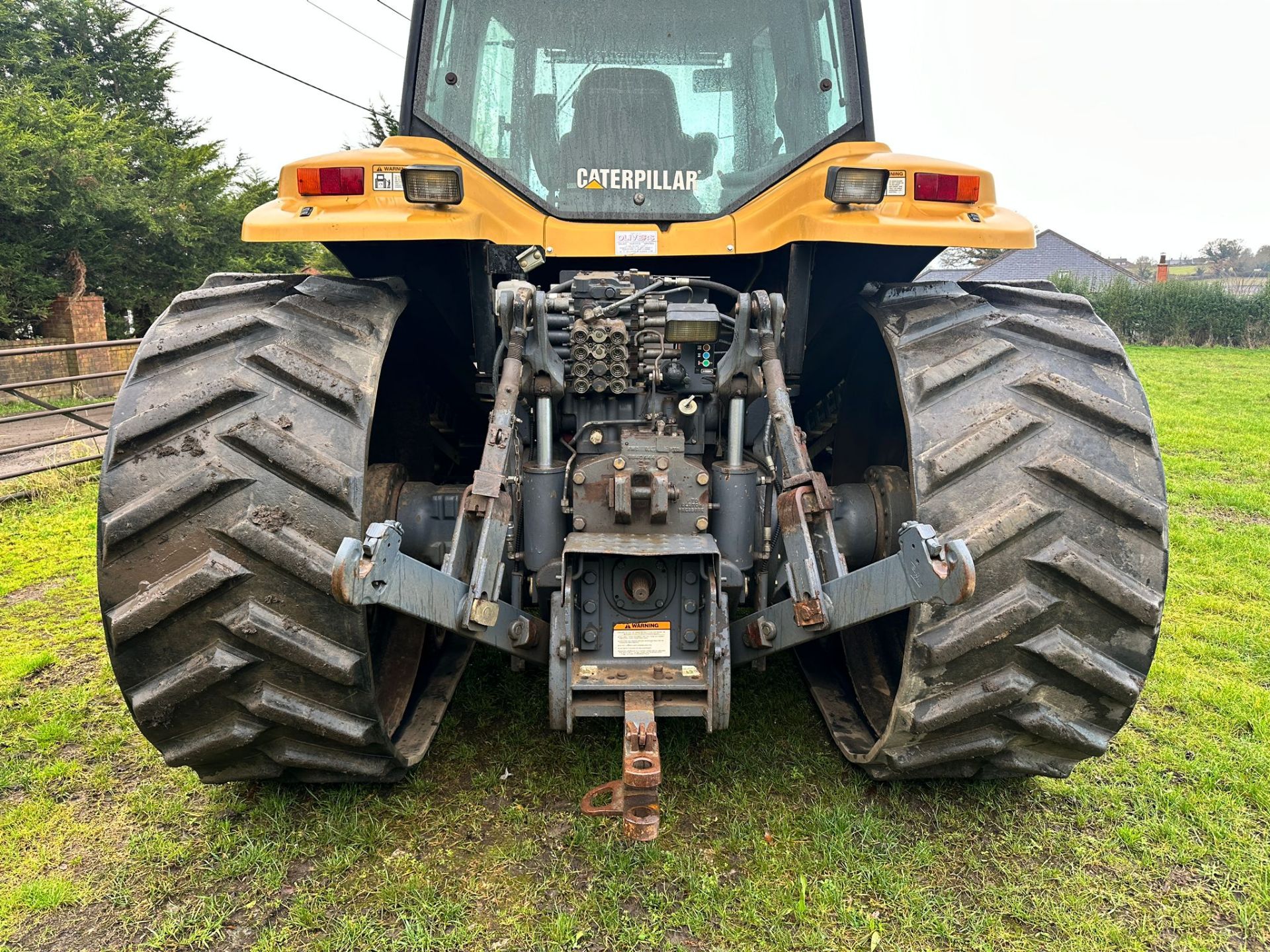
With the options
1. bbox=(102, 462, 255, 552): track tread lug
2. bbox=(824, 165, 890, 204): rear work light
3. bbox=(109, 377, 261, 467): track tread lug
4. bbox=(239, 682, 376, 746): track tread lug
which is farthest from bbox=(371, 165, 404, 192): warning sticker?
bbox=(239, 682, 376, 746): track tread lug

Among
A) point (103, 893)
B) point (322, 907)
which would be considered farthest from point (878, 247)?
point (103, 893)

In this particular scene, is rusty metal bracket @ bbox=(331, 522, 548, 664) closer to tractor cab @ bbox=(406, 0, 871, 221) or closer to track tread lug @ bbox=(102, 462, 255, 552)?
track tread lug @ bbox=(102, 462, 255, 552)

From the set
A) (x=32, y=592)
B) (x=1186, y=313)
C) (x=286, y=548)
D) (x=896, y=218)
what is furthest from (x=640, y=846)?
(x=1186, y=313)

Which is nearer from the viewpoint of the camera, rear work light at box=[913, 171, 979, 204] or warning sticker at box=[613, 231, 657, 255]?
rear work light at box=[913, 171, 979, 204]

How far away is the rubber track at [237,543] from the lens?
232 cm

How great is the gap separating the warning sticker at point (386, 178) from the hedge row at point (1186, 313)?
31.9 meters

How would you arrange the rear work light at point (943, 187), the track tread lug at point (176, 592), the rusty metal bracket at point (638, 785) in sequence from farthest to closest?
the rear work light at point (943, 187), the track tread lug at point (176, 592), the rusty metal bracket at point (638, 785)

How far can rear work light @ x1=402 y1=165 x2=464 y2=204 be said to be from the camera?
8.68 ft

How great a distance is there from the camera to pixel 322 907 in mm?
2416

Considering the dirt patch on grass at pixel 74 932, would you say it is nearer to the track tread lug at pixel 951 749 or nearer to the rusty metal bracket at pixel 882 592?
the rusty metal bracket at pixel 882 592

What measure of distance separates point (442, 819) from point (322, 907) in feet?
1.50

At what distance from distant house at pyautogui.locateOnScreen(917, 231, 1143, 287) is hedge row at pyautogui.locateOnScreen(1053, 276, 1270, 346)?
36.3ft

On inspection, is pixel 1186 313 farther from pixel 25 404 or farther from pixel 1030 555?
pixel 1030 555

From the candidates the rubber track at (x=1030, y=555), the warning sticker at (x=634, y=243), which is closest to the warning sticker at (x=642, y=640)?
the rubber track at (x=1030, y=555)
